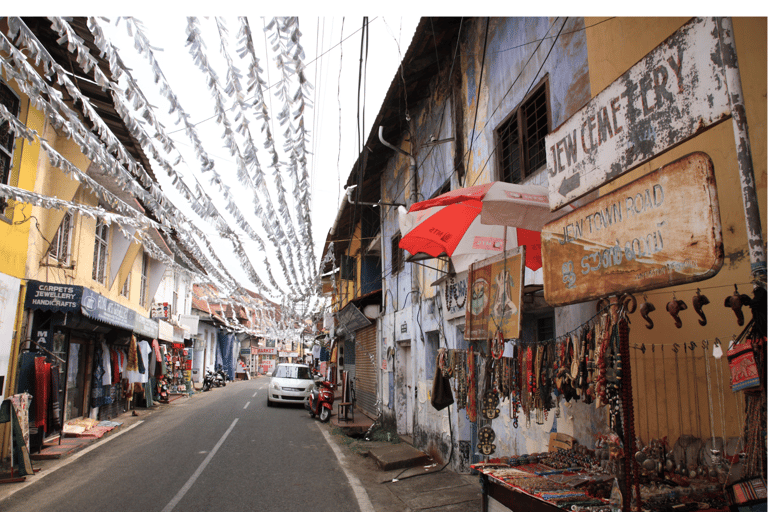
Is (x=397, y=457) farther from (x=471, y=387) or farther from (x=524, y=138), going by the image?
(x=524, y=138)

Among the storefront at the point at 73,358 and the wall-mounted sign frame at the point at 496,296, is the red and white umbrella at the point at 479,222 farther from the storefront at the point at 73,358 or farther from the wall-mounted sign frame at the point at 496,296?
the storefront at the point at 73,358

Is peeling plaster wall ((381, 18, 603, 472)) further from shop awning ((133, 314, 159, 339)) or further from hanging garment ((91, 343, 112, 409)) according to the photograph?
hanging garment ((91, 343, 112, 409))

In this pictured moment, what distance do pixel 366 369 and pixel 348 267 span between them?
20.4 ft

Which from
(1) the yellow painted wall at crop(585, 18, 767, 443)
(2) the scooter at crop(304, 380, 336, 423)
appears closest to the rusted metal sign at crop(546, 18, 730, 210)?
(1) the yellow painted wall at crop(585, 18, 767, 443)

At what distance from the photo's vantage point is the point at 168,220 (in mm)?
8039

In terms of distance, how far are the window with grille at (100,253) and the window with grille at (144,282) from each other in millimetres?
4471

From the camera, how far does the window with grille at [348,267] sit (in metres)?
22.0

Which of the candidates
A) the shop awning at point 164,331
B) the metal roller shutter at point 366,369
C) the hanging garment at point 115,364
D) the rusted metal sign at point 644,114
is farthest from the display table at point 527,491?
the shop awning at point 164,331

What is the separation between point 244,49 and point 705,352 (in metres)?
4.55

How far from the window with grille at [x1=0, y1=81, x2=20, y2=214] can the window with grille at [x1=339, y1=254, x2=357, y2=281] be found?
46.2ft

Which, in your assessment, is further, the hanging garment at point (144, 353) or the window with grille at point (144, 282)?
the window with grille at point (144, 282)

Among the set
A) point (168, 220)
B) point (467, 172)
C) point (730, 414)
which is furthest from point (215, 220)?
point (730, 414)

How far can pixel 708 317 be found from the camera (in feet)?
11.9

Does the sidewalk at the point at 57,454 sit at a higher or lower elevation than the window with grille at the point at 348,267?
lower
